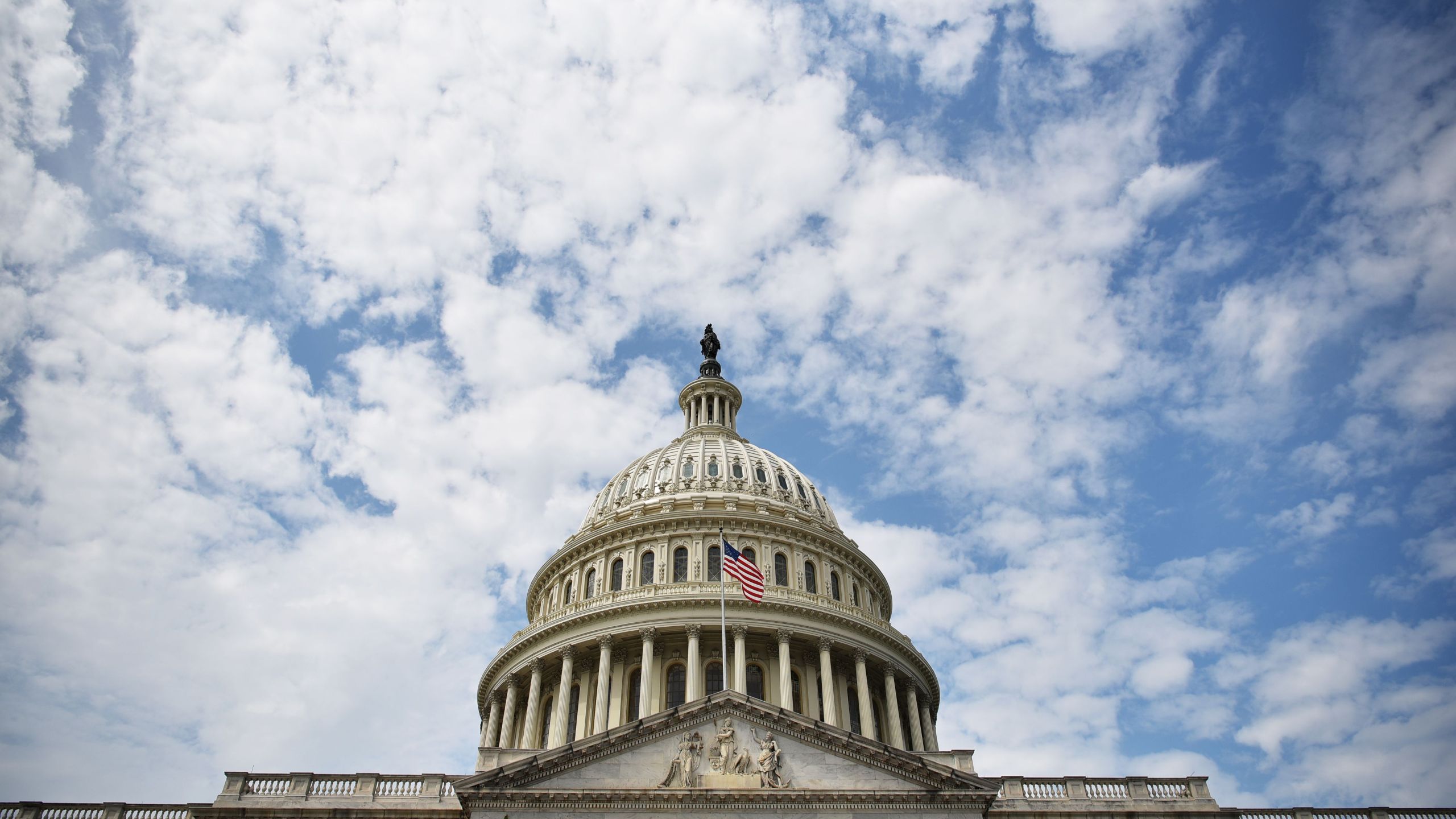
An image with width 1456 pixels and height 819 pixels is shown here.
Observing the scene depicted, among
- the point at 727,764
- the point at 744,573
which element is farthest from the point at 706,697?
the point at 744,573

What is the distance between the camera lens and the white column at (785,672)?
5056 cm

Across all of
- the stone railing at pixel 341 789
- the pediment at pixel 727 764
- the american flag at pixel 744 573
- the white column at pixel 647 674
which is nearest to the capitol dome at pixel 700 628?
the white column at pixel 647 674

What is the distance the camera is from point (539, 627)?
55594 mm

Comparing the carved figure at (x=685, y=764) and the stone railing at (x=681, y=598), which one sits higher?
the stone railing at (x=681, y=598)

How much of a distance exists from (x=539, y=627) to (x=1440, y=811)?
40.7 m

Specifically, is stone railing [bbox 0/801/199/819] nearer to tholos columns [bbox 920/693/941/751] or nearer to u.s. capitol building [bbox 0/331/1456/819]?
u.s. capitol building [bbox 0/331/1456/819]

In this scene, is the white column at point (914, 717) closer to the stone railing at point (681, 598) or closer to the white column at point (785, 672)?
the stone railing at point (681, 598)

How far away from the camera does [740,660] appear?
51.0 m

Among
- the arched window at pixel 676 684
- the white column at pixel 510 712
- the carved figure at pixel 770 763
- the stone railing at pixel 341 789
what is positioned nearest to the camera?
the carved figure at pixel 770 763

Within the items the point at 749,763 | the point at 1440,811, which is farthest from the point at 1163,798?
the point at 749,763

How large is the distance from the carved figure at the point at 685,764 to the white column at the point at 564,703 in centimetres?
1974

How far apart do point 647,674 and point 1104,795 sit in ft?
73.9

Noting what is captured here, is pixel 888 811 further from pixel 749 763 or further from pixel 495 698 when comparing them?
pixel 495 698

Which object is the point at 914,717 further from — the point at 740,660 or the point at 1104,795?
the point at 1104,795
